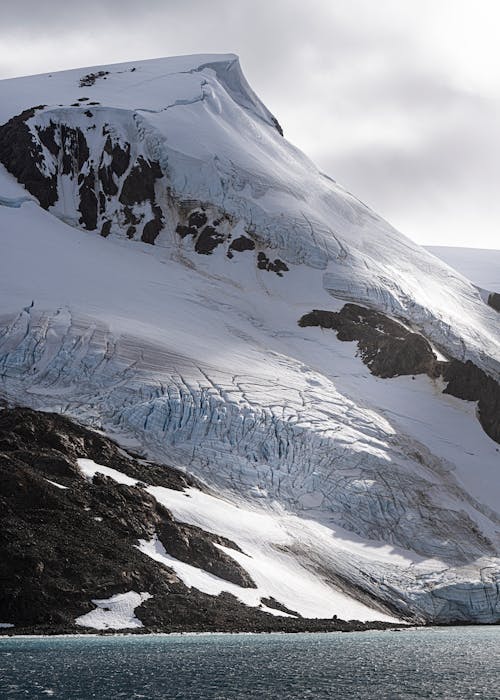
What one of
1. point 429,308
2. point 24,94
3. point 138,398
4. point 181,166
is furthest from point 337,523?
point 24,94

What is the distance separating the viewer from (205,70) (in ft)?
470

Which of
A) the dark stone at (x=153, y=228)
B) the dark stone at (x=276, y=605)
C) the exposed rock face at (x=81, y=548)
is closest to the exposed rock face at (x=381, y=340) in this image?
the dark stone at (x=153, y=228)

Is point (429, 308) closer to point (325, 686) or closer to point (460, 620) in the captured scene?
point (460, 620)

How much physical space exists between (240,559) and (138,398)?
20.3 meters

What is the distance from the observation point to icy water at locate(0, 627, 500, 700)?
1441 inches

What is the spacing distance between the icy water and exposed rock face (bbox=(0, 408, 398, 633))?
10.2ft

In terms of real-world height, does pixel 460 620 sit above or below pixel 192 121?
below

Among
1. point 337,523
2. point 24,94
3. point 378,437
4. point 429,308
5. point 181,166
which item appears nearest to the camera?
point 337,523

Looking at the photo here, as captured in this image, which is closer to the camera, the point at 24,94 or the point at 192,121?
the point at 192,121

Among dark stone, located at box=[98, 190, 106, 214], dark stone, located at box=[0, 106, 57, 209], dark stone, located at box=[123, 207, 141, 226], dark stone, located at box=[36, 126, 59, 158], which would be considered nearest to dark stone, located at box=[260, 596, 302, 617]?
dark stone, located at box=[123, 207, 141, 226]

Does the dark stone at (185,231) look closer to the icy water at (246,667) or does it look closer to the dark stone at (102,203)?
the dark stone at (102,203)

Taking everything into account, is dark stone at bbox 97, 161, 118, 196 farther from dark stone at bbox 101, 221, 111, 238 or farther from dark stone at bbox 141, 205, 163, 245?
dark stone at bbox 141, 205, 163, 245

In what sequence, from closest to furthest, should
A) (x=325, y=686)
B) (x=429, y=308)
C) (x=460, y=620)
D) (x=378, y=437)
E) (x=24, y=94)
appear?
(x=325, y=686), (x=460, y=620), (x=378, y=437), (x=429, y=308), (x=24, y=94)

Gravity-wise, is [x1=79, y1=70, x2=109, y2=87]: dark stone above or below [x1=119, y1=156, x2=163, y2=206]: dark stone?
above
